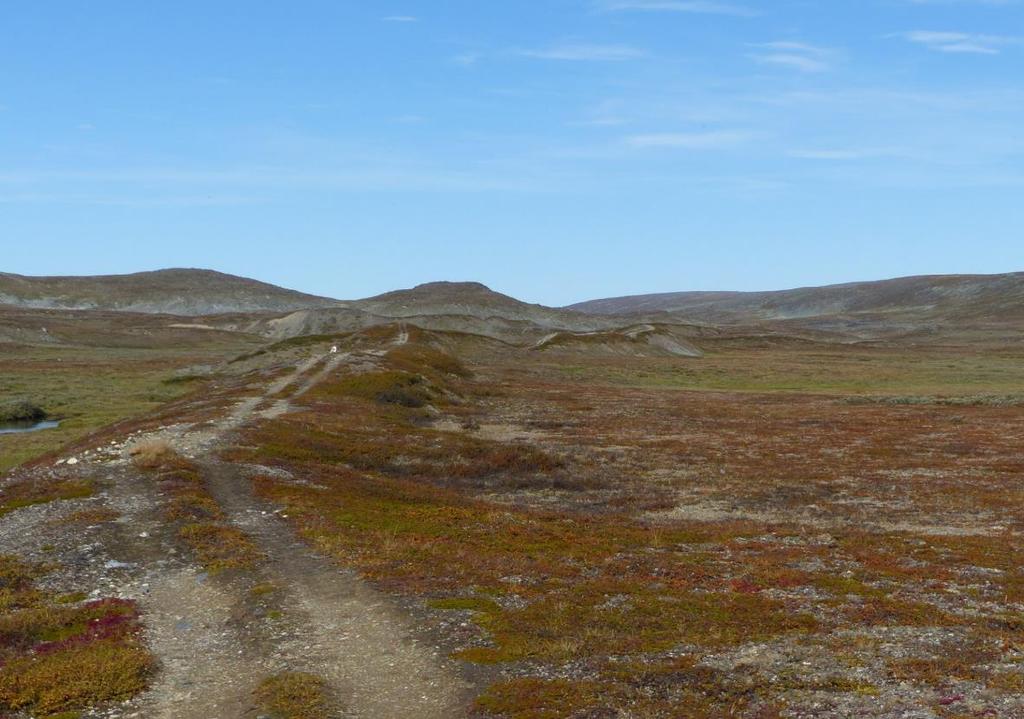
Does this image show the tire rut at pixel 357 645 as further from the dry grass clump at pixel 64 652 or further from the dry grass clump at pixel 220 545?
the dry grass clump at pixel 64 652

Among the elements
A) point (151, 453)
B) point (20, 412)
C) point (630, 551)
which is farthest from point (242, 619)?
point (20, 412)

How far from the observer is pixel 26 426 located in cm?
6575

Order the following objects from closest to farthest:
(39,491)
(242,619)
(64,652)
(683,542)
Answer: (64,652), (242,619), (683,542), (39,491)

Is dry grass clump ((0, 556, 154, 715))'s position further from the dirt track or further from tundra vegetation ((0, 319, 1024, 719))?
the dirt track

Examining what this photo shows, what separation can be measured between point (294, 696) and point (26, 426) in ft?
196

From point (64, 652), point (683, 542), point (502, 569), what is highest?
point (64, 652)

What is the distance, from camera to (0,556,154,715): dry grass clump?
15234 mm

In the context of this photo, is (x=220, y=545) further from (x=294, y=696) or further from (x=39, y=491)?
(x=294, y=696)

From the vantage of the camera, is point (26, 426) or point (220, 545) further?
point (26, 426)

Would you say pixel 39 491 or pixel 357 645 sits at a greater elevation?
pixel 39 491

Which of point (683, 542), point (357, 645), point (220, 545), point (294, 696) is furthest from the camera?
point (683, 542)

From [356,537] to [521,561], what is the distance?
16.6 ft

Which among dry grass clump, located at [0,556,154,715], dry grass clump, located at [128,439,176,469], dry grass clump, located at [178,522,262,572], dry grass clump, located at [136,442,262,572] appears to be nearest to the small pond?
dry grass clump, located at [128,439,176,469]

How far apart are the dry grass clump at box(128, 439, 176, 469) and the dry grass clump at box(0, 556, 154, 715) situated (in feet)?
44.4
